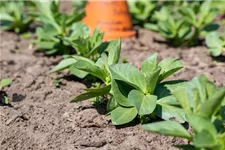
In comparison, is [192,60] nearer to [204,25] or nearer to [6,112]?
[204,25]

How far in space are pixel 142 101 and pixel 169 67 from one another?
0.21m

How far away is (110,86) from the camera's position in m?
1.84

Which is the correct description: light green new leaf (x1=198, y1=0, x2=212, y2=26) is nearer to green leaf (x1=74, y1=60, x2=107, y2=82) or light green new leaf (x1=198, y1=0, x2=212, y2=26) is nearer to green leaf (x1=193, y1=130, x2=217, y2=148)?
green leaf (x1=74, y1=60, x2=107, y2=82)

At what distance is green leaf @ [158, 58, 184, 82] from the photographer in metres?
1.78

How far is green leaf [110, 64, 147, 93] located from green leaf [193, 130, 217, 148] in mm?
466

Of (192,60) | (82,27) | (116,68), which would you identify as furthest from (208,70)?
(116,68)

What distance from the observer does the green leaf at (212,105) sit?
4.42 ft

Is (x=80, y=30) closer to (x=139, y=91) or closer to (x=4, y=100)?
(x=4, y=100)

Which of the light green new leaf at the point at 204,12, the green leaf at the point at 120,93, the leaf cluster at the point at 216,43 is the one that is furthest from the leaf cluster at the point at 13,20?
the green leaf at the point at 120,93

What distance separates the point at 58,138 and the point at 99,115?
0.78 ft

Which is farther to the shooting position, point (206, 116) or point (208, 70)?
point (208, 70)

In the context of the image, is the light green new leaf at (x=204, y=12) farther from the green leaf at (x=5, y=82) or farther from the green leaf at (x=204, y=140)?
the green leaf at (x=204, y=140)

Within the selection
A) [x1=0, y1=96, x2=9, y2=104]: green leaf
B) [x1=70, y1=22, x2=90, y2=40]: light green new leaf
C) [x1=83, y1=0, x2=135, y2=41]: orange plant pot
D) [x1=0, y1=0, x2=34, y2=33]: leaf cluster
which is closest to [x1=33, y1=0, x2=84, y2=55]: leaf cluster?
[x1=70, y1=22, x2=90, y2=40]: light green new leaf

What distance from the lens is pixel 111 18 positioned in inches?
124
